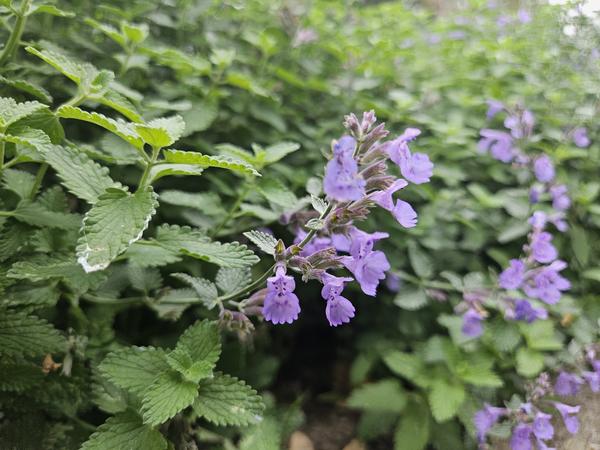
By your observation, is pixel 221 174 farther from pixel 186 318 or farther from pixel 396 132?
pixel 396 132

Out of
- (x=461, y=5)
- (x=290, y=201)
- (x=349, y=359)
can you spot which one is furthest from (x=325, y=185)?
(x=461, y=5)

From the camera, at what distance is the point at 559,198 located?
7.61ft

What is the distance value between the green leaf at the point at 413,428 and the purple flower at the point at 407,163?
1.13 metres

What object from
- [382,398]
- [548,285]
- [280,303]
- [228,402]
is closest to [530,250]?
[548,285]

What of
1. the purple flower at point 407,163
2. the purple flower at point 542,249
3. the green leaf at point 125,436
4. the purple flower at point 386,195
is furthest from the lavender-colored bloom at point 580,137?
the green leaf at point 125,436

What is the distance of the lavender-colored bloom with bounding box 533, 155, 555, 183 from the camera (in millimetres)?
2314

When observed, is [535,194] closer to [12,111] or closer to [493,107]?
[493,107]

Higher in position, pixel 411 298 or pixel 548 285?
pixel 548 285

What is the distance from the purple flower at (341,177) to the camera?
1.03 metres

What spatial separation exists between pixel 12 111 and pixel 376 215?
4.80ft

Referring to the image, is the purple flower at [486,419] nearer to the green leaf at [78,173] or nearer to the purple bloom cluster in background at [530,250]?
the purple bloom cluster in background at [530,250]

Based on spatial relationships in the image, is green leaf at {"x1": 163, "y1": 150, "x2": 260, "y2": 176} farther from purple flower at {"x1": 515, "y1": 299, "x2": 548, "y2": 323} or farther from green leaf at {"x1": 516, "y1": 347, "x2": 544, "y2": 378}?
green leaf at {"x1": 516, "y1": 347, "x2": 544, "y2": 378}

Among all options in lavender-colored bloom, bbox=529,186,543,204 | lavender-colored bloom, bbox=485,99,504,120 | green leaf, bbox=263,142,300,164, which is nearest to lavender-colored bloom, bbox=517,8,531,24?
lavender-colored bloom, bbox=485,99,504,120

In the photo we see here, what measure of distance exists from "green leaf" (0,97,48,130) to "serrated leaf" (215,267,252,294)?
63 centimetres
